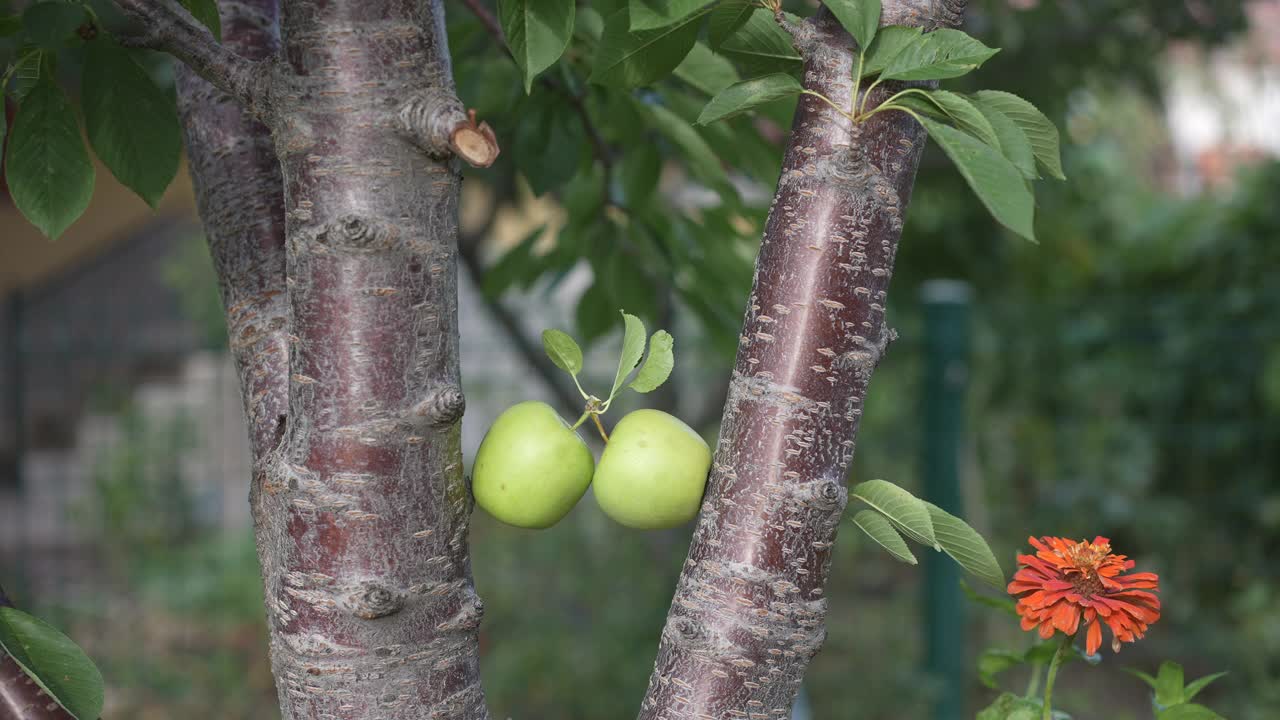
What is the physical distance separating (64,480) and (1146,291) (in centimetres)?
611

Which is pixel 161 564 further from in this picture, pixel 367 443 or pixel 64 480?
pixel 367 443

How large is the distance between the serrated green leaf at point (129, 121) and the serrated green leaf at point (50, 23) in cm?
6

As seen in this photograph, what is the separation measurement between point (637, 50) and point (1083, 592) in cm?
57

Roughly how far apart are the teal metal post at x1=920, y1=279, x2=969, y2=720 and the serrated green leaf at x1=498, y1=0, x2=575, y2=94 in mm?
3079

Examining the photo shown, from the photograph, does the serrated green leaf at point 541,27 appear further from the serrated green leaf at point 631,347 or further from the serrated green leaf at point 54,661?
the serrated green leaf at point 54,661

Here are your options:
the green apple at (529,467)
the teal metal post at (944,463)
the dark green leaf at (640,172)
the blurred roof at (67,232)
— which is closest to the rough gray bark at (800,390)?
the green apple at (529,467)

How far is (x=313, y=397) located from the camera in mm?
804

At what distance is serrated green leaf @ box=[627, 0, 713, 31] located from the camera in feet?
2.40

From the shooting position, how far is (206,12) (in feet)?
3.26

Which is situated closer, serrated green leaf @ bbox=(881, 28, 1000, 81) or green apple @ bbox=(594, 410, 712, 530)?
serrated green leaf @ bbox=(881, 28, 1000, 81)

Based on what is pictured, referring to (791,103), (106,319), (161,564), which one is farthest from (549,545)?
(791,103)

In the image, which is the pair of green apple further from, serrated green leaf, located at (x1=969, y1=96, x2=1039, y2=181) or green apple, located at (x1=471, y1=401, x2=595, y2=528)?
serrated green leaf, located at (x1=969, y1=96, x2=1039, y2=181)

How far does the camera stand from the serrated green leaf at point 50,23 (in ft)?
2.78

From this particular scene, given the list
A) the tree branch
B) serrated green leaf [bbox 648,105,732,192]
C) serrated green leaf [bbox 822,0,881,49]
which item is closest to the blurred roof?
serrated green leaf [bbox 648,105,732,192]
